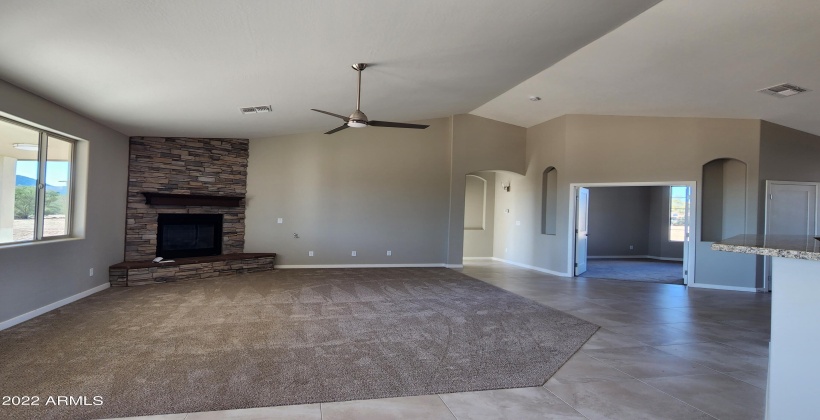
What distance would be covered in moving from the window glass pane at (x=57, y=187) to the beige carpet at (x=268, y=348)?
101 centimetres

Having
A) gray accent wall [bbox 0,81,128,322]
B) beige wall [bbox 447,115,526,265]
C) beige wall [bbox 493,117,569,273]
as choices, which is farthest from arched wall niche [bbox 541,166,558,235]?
gray accent wall [bbox 0,81,128,322]

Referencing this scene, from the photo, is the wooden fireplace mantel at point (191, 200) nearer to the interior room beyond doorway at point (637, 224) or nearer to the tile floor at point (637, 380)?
the tile floor at point (637, 380)

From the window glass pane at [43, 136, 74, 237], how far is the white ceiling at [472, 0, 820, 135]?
6.58 meters

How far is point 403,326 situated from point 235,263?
451 cm

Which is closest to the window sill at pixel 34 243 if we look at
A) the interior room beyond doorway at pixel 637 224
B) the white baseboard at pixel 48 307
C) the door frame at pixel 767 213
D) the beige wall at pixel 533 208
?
the white baseboard at pixel 48 307

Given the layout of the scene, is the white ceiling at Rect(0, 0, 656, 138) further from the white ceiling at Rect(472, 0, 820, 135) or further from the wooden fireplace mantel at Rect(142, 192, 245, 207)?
the wooden fireplace mantel at Rect(142, 192, 245, 207)

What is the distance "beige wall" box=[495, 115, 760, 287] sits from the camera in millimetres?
6922

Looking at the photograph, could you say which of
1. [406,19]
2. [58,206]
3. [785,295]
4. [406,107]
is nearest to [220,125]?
[58,206]

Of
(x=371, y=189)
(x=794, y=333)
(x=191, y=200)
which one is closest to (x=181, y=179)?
(x=191, y=200)

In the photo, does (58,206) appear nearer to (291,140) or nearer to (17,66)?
(17,66)

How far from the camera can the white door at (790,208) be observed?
22.8 feet

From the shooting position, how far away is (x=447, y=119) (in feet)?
30.2

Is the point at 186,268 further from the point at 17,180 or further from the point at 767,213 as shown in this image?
the point at 767,213

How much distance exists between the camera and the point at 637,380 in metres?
3.04
